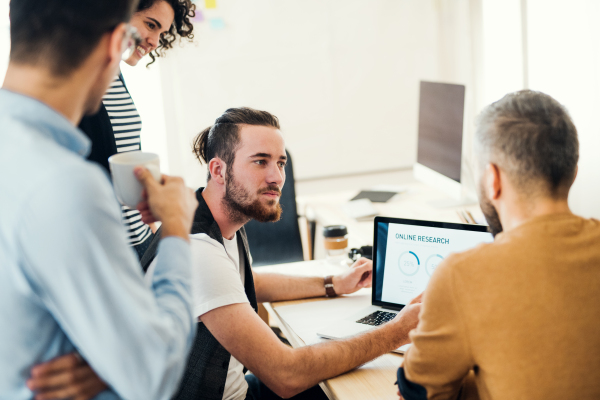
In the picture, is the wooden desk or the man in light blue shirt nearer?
the man in light blue shirt

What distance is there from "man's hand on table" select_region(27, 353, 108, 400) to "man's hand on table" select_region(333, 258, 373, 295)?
1107 mm

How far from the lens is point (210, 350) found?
133 centimetres

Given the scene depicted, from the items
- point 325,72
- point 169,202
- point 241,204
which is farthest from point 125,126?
point 325,72

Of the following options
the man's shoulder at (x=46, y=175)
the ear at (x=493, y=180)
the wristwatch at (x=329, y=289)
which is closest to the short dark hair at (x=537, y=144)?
the ear at (x=493, y=180)

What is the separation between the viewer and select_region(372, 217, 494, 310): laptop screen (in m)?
1.46

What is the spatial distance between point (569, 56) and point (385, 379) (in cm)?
220

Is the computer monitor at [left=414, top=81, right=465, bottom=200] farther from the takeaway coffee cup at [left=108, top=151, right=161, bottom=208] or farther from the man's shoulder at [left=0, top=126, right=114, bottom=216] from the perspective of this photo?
the man's shoulder at [left=0, top=126, right=114, bottom=216]

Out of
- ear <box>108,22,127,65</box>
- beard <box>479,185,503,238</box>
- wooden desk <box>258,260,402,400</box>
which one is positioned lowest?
wooden desk <box>258,260,402,400</box>

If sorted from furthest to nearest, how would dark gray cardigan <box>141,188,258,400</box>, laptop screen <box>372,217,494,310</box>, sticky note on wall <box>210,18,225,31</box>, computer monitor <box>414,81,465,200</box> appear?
sticky note on wall <box>210,18,225,31</box> < computer monitor <box>414,81,465,200</box> < laptop screen <box>372,217,494,310</box> < dark gray cardigan <box>141,188,258,400</box>

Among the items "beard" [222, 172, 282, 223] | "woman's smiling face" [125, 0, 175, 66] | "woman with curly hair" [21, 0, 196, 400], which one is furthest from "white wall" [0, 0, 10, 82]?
"beard" [222, 172, 282, 223]

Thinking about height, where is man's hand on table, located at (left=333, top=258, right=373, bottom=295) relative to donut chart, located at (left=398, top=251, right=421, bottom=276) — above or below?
below

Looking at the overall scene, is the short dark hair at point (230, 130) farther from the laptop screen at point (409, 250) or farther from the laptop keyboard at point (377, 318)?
the laptop keyboard at point (377, 318)

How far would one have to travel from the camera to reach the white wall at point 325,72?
143 inches

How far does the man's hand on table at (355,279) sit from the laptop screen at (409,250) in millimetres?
124
